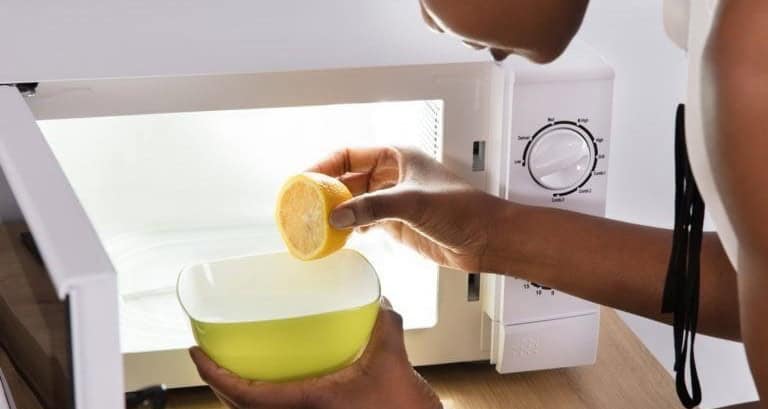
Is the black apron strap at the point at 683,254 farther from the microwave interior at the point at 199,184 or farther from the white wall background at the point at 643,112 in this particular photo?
the white wall background at the point at 643,112

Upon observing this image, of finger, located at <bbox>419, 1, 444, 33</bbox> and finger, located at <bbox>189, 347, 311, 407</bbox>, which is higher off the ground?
finger, located at <bbox>419, 1, 444, 33</bbox>

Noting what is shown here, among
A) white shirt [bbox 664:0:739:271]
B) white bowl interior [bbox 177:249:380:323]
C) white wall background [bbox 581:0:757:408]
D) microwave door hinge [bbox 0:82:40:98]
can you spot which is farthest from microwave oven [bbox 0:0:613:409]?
white wall background [bbox 581:0:757:408]

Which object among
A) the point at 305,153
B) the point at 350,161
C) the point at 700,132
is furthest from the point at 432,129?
the point at 700,132

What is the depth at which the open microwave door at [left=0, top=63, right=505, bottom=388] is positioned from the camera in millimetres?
1002

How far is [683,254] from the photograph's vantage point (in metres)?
0.90

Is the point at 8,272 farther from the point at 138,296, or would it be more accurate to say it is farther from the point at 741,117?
the point at 741,117

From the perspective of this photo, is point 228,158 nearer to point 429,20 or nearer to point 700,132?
point 429,20

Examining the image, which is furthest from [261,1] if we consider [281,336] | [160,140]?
[281,336]

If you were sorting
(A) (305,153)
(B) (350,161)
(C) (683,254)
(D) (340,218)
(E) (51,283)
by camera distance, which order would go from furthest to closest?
(A) (305,153), (B) (350,161), (D) (340,218), (C) (683,254), (E) (51,283)

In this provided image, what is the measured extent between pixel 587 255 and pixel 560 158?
0.31 ft

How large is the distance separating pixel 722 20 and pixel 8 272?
497 mm

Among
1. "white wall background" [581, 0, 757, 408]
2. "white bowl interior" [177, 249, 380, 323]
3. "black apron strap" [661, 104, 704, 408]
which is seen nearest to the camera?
"black apron strap" [661, 104, 704, 408]

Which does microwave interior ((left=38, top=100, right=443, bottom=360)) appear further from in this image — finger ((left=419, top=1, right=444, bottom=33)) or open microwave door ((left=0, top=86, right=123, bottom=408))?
open microwave door ((left=0, top=86, right=123, bottom=408))

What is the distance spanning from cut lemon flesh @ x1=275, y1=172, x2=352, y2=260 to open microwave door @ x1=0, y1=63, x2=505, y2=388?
7 cm
